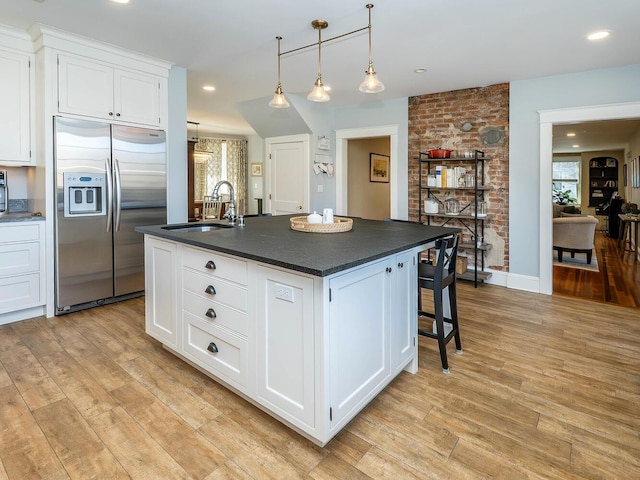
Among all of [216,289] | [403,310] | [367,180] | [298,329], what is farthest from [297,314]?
[367,180]

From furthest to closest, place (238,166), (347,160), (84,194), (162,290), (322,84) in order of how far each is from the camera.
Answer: (238,166)
(347,160)
(84,194)
(322,84)
(162,290)

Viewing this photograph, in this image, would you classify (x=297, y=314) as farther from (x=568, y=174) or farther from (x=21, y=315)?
(x=568, y=174)

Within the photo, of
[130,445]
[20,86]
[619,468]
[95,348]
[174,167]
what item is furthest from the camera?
[174,167]

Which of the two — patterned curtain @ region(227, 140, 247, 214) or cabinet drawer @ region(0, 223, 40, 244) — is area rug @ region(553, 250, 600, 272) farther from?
patterned curtain @ region(227, 140, 247, 214)

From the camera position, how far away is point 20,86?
3.42 m

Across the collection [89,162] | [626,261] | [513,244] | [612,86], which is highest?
[612,86]

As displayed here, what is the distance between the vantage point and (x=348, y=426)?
75.8 inches

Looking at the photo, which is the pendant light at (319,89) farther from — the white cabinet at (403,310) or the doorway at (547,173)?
the doorway at (547,173)

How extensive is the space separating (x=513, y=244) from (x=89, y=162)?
4.83 m

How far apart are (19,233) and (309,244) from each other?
9.31 feet

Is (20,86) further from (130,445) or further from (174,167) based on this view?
(130,445)

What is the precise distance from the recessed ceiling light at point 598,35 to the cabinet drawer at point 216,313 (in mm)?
3670

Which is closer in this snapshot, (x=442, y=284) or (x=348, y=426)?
(x=348, y=426)

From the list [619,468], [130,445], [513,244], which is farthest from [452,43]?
[130,445]
